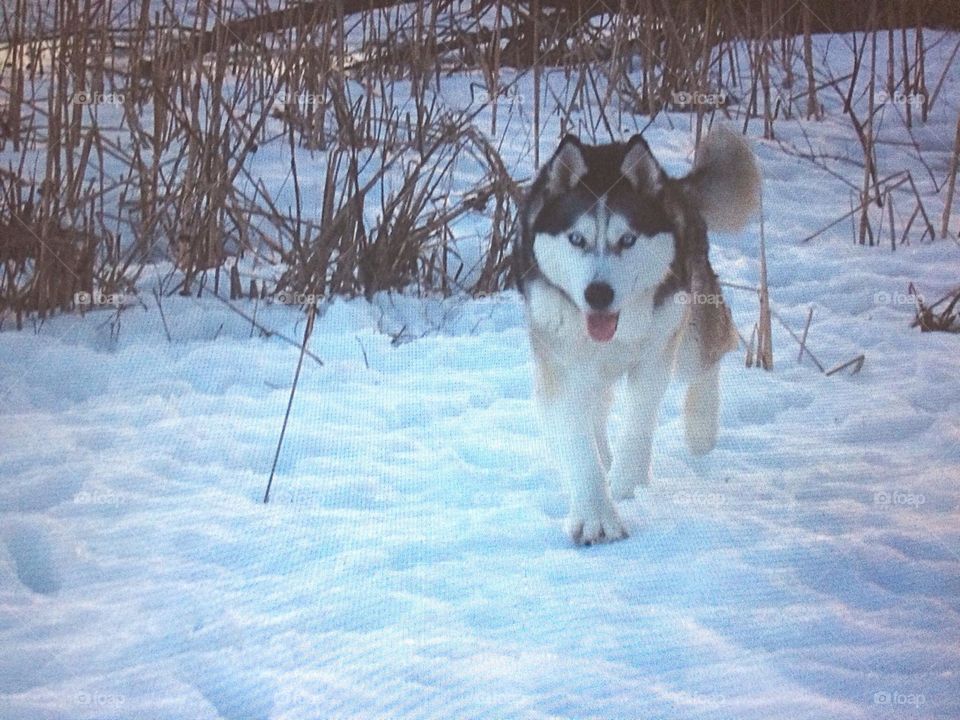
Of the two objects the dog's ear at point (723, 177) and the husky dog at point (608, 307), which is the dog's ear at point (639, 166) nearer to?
the husky dog at point (608, 307)

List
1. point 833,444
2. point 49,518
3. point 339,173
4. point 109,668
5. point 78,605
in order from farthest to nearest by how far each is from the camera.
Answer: point 339,173 → point 833,444 → point 49,518 → point 78,605 → point 109,668

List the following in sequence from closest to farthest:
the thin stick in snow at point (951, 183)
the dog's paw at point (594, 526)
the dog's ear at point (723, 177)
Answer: the dog's paw at point (594, 526)
the dog's ear at point (723, 177)
the thin stick in snow at point (951, 183)

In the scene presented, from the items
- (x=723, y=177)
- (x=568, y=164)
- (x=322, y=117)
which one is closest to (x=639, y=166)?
(x=568, y=164)

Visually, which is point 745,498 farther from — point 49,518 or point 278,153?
point 278,153

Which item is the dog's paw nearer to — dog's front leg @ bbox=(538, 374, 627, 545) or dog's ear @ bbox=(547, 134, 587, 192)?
dog's front leg @ bbox=(538, 374, 627, 545)

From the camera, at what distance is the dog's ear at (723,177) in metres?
1.93

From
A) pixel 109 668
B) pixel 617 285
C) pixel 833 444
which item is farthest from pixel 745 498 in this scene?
pixel 109 668

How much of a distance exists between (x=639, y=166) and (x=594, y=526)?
54cm

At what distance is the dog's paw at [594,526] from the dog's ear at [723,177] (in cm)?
61

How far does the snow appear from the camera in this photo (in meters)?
1.28

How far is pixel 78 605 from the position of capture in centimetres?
140

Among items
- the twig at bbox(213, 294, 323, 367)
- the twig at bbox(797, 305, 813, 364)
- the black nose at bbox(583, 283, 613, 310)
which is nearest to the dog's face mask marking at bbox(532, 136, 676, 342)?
the black nose at bbox(583, 283, 613, 310)

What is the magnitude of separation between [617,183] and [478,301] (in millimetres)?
687

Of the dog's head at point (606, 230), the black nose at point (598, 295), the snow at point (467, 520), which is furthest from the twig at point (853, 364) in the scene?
the black nose at point (598, 295)
